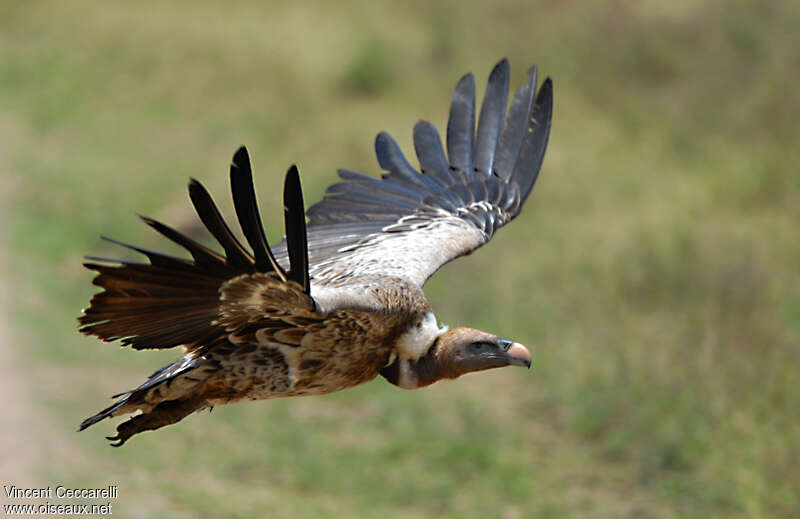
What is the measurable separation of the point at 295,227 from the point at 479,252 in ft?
22.2

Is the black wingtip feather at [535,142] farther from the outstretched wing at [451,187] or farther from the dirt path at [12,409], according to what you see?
the dirt path at [12,409]

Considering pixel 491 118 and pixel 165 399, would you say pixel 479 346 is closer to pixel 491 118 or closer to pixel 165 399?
pixel 165 399

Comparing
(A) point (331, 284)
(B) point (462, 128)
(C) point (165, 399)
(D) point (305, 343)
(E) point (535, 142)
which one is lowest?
(C) point (165, 399)

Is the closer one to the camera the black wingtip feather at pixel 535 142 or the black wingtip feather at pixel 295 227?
the black wingtip feather at pixel 295 227

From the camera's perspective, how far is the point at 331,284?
466 centimetres

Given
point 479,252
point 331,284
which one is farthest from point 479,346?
point 479,252

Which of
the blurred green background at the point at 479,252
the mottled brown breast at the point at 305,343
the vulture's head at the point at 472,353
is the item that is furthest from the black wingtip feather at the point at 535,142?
the blurred green background at the point at 479,252

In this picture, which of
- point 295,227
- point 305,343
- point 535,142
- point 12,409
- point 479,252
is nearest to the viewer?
point 295,227

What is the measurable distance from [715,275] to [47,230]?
6333mm

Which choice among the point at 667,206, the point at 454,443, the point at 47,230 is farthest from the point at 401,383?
the point at 47,230

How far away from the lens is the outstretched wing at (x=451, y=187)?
5492mm

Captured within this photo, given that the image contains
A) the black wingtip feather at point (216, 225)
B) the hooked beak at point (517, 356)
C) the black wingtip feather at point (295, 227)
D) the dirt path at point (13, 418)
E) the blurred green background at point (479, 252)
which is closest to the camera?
the black wingtip feather at point (216, 225)

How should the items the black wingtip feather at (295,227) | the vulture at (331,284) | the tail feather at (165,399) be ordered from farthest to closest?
the tail feather at (165,399), the vulture at (331,284), the black wingtip feather at (295,227)

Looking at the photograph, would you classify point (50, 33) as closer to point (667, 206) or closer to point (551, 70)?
point (551, 70)
